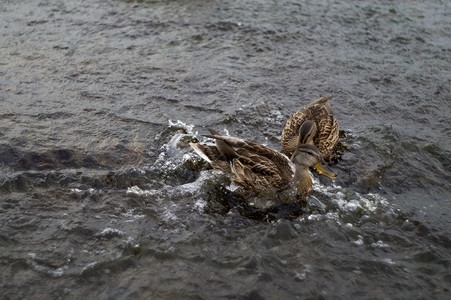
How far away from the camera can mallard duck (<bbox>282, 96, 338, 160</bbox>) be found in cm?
664

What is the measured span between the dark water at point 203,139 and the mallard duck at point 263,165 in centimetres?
25

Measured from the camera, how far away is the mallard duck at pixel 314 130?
664 cm

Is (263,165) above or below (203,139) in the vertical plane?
above

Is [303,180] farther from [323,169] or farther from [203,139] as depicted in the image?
[203,139]

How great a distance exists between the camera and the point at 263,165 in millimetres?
5918

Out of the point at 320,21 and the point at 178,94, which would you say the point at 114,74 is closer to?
the point at 178,94

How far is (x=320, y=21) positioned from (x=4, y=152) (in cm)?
Result: 688

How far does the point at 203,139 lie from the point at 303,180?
1.65 m

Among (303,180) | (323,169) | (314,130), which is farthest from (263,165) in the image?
(314,130)

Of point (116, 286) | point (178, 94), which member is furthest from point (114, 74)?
point (116, 286)

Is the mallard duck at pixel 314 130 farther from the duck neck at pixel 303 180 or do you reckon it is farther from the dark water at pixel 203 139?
the duck neck at pixel 303 180

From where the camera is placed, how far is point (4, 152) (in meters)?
→ 6.08

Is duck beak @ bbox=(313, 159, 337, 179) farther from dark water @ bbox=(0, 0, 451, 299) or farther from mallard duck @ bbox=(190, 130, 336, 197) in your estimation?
dark water @ bbox=(0, 0, 451, 299)

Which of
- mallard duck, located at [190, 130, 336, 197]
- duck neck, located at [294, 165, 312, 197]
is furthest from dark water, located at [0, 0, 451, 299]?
mallard duck, located at [190, 130, 336, 197]
